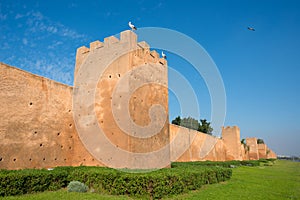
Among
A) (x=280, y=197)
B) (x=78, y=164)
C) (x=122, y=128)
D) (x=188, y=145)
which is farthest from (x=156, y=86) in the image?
(x=188, y=145)

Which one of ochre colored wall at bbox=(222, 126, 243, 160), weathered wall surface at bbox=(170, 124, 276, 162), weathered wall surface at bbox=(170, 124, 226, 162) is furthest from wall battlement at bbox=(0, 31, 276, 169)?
ochre colored wall at bbox=(222, 126, 243, 160)

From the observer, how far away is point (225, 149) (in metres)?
32.6

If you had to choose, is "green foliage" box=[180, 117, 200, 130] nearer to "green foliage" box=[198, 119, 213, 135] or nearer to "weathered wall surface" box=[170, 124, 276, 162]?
"green foliage" box=[198, 119, 213, 135]

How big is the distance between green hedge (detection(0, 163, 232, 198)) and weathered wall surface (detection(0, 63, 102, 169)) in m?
1.25

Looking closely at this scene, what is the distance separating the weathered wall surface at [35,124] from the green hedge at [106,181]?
4.10 feet

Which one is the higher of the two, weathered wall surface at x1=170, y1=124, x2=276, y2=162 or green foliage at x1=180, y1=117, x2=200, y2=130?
green foliage at x1=180, y1=117, x2=200, y2=130

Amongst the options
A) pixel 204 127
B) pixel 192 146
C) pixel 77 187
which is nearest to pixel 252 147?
pixel 204 127

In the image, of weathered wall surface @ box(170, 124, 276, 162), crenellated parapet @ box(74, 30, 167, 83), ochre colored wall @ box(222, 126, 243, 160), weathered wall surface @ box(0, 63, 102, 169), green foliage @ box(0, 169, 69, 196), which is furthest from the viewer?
ochre colored wall @ box(222, 126, 243, 160)

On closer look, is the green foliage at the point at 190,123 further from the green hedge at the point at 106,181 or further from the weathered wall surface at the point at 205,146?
the green hedge at the point at 106,181

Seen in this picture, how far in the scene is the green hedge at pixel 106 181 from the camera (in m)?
6.05

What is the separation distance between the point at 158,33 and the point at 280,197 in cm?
751

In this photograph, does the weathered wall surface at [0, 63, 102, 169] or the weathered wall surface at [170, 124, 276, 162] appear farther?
the weathered wall surface at [170, 124, 276, 162]

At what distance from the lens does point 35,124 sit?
8.60m

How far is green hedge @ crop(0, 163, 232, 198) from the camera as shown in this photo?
6.05 metres
